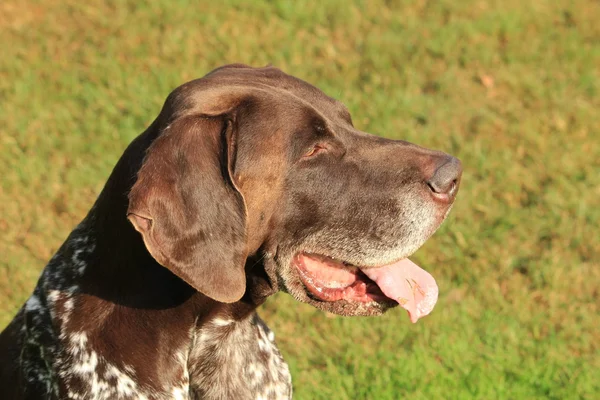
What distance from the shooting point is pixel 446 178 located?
434 centimetres

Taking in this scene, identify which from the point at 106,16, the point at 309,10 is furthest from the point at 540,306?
the point at 106,16

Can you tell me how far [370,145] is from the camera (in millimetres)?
4465

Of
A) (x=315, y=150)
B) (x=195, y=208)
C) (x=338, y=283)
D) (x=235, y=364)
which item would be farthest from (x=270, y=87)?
(x=235, y=364)

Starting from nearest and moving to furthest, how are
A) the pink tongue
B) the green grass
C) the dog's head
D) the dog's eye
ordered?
the dog's head < the dog's eye < the pink tongue < the green grass

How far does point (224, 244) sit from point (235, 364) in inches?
32.4

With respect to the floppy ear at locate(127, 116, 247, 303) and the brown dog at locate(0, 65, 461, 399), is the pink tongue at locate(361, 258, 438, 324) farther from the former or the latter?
the floppy ear at locate(127, 116, 247, 303)

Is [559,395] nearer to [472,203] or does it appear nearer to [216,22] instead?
[472,203]

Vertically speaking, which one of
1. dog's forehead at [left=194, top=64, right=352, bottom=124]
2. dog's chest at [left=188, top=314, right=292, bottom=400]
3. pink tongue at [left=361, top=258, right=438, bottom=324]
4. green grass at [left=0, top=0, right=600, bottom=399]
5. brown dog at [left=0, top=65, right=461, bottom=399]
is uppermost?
dog's forehead at [left=194, top=64, right=352, bottom=124]

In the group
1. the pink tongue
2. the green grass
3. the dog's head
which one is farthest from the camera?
the green grass

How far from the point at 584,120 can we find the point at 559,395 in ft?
12.9

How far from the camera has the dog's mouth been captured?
14.6ft

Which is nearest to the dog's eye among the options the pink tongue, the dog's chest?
the pink tongue

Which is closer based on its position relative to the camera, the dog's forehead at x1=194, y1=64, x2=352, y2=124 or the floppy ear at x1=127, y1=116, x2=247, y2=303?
the floppy ear at x1=127, y1=116, x2=247, y2=303

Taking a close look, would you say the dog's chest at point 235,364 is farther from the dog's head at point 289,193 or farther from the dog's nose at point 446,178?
the dog's nose at point 446,178
